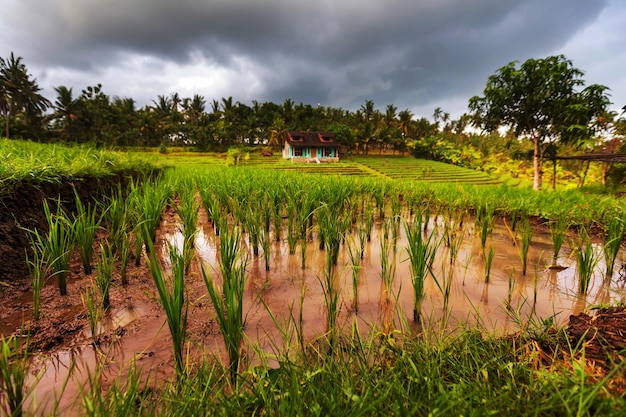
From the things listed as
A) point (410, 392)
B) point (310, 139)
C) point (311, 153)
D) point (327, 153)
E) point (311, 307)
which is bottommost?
point (311, 307)

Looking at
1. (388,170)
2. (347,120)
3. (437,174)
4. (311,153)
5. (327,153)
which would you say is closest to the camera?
(437,174)

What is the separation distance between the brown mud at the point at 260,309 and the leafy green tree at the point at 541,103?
12.9 meters

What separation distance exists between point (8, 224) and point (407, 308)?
11.2ft

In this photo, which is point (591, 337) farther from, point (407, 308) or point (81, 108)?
point (81, 108)

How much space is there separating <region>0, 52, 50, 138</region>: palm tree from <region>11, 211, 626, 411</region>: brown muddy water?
4119 cm

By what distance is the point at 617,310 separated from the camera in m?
1.47

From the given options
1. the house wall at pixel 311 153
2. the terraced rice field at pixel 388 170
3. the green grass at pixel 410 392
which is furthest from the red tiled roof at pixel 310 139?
the green grass at pixel 410 392

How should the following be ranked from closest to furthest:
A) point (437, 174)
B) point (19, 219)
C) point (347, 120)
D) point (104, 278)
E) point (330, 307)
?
1. point (330, 307)
2. point (104, 278)
3. point (19, 219)
4. point (437, 174)
5. point (347, 120)

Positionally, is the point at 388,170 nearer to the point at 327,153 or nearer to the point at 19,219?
the point at 327,153

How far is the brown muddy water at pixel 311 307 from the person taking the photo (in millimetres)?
1355

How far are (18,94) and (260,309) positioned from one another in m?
44.7

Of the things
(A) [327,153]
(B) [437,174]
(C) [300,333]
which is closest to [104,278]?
(C) [300,333]

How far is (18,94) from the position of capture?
2922 cm

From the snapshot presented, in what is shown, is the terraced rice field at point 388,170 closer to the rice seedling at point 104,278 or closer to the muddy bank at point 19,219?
the muddy bank at point 19,219
